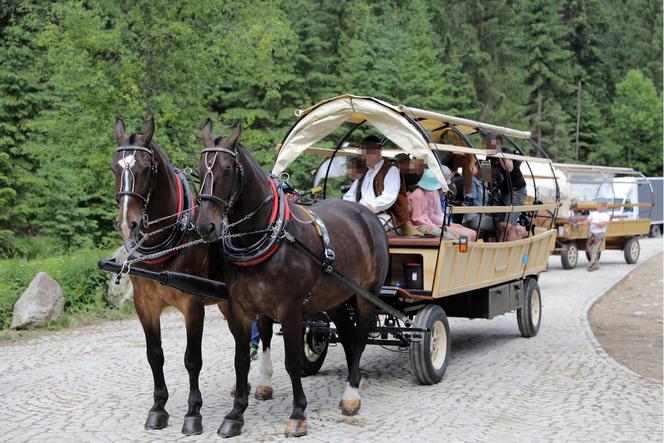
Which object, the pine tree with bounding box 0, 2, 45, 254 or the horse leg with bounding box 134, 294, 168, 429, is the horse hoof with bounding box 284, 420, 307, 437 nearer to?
the horse leg with bounding box 134, 294, 168, 429

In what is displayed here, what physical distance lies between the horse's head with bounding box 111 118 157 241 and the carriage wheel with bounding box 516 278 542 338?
6.88 meters

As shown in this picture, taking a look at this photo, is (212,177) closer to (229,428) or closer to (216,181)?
(216,181)

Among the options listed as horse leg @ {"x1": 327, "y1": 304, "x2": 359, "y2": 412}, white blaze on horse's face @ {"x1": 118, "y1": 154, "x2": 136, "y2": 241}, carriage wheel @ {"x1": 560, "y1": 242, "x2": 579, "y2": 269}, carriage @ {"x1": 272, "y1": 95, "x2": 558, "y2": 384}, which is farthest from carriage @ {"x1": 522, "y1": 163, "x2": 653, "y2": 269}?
white blaze on horse's face @ {"x1": 118, "y1": 154, "x2": 136, "y2": 241}

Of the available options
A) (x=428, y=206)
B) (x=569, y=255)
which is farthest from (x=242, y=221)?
(x=569, y=255)

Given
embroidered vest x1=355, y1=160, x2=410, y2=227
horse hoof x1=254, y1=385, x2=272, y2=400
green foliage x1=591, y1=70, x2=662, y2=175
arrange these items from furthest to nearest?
green foliage x1=591, y1=70, x2=662, y2=175, embroidered vest x1=355, y1=160, x2=410, y2=227, horse hoof x1=254, y1=385, x2=272, y2=400

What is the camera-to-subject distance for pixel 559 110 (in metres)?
54.3

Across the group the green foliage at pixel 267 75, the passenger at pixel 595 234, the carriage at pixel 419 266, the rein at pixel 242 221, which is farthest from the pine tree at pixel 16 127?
the rein at pixel 242 221

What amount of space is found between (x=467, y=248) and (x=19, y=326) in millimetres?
7067

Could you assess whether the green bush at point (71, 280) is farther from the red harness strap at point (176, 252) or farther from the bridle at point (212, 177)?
the bridle at point (212, 177)

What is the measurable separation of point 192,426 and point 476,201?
5383mm

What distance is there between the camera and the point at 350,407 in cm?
712

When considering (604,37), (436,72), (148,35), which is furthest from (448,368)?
(604,37)

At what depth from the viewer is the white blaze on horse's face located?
18.7ft

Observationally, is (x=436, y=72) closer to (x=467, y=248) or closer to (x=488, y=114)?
(x=488, y=114)
